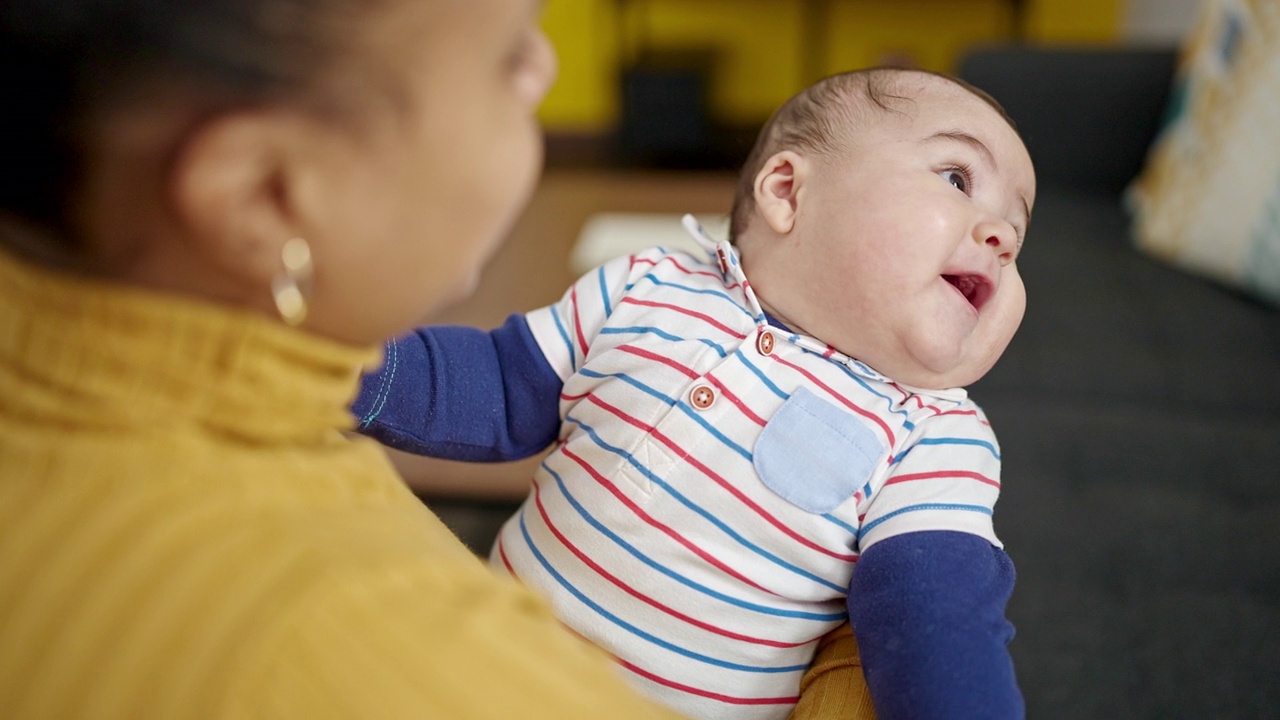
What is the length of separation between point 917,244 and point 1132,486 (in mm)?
698

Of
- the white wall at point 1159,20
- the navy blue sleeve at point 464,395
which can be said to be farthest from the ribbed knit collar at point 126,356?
the white wall at point 1159,20

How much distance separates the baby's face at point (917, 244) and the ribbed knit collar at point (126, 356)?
1.48 feet

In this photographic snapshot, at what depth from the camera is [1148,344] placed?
1.62 m

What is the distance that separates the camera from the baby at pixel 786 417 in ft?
2.57

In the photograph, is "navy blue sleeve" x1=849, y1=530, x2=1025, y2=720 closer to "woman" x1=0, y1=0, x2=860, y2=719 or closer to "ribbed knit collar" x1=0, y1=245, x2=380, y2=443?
"woman" x1=0, y1=0, x2=860, y2=719

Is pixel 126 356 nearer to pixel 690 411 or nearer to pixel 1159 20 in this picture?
pixel 690 411

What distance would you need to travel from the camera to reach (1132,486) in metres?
1.34

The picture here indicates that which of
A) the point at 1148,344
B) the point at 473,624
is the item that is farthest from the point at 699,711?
the point at 1148,344

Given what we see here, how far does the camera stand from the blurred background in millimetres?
1129

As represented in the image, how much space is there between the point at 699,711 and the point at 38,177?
1.84 ft

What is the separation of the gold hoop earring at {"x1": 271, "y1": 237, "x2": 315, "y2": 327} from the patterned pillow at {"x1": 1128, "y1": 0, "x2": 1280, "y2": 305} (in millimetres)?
1577

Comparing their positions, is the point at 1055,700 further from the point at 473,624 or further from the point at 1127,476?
the point at 473,624

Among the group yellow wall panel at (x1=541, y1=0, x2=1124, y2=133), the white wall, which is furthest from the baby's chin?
yellow wall panel at (x1=541, y1=0, x2=1124, y2=133)

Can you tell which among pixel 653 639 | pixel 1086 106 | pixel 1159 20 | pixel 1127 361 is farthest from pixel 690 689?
pixel 1159 20
